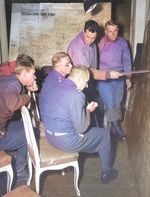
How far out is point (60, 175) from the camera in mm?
2693

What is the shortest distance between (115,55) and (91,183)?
1794 mm

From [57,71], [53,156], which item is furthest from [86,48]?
[53,156]

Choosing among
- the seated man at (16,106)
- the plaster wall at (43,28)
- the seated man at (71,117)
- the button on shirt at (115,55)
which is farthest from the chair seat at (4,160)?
the plaster wall at (43,28)

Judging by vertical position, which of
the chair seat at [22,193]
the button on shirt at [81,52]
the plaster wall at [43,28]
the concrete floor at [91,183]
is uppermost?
the plaster wall at [43,28]

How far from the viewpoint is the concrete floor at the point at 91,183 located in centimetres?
238

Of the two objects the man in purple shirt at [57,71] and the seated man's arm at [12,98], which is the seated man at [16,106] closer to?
the seated man's arm at [12,98]

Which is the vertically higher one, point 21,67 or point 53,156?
point 21,67

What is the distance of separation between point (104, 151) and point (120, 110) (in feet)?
4.71

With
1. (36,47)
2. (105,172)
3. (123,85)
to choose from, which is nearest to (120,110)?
(123,85)

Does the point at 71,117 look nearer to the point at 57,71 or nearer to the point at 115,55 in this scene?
the point at 57,71

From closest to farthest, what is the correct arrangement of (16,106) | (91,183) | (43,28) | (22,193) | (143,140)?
1. (22,193)
2. (16,106)
3. (143,140)
4. (91,183)
5. (43,28)

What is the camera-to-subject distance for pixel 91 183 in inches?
100

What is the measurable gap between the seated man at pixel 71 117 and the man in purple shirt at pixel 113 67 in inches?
46.3

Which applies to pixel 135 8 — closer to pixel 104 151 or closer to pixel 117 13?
pixel 117 13
